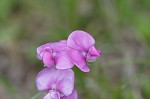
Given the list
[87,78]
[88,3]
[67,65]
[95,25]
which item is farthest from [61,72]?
[88,3]

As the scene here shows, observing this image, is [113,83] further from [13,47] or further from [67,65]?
[67,65]

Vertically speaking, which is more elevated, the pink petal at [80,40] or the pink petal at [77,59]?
the pink petal at [80,40]

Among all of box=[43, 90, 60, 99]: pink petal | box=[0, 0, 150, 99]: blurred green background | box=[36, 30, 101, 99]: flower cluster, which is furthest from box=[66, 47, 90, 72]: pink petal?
box=[0, 0, 150, 99]: blurred green background

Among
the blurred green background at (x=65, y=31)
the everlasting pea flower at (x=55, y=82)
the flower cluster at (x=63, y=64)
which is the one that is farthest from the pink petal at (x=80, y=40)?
the blurred green background at (x=65, y=31)

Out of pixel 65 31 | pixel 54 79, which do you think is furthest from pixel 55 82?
pixel 65 31

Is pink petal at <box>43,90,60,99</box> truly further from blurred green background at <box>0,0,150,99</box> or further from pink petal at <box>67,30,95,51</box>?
blurred green background at <box>0,0,150,99</box>

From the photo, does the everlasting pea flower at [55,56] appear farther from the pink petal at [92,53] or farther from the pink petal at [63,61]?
the pink petal at [92,53]

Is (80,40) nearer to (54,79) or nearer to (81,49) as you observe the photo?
(81,49)
